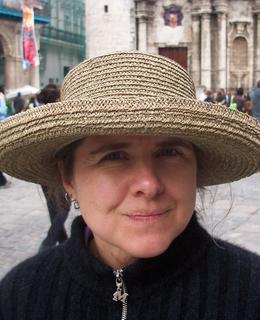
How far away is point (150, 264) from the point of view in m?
1.47

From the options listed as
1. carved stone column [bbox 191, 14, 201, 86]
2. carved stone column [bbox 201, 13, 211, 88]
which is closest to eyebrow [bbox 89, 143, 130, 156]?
carved stone column [bbox 201, 13, 211, 88]

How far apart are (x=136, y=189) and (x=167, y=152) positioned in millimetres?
139

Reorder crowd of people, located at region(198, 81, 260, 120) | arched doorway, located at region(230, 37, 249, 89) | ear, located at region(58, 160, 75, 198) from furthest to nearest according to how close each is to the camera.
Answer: arched doorway, located at region(230, 37, 249, 89)
crowd of people, located at region(198, 81, 260, 120)
ear, located at region(58, 160, 75, 198)

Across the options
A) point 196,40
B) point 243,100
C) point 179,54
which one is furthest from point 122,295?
point 179,54

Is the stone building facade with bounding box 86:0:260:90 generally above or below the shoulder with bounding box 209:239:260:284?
above

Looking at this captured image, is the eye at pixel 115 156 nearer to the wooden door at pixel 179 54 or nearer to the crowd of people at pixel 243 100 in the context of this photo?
the crowd of people at pixel 243 100

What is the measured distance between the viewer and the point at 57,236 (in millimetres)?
5281

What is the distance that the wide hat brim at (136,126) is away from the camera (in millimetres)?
1270

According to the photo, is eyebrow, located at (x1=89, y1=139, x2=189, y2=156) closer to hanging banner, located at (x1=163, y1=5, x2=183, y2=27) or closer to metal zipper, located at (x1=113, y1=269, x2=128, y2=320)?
metal zipper, located at (x1=113, y1=269, x2=128, y2=320)

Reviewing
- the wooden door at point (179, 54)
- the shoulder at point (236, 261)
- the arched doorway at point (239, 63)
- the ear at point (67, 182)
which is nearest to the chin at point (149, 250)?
the shoulder at point (236, 261)

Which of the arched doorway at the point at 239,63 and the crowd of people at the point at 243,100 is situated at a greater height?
the arched doorway at the point at 239,63

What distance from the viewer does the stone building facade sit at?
107ft

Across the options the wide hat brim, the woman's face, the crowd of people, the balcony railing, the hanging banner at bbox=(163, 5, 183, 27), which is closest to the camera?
the wide hat brim

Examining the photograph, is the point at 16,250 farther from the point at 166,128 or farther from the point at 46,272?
the point at 166,128
